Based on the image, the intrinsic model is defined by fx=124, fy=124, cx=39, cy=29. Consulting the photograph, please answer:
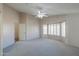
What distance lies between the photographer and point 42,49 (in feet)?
12.3

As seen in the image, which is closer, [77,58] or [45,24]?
[77,58]

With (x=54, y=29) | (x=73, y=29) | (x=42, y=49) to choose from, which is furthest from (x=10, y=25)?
(x=73, y=29)

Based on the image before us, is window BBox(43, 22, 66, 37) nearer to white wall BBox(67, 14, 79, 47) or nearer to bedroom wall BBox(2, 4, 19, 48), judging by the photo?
white wall BBox(67, 14, 79, 47)

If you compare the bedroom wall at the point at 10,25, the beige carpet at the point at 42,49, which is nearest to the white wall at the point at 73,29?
the beige carpet at the point at 42,49

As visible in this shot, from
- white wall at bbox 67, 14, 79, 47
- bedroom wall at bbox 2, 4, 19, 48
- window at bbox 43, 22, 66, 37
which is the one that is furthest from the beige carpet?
bedroom wall at bbox 2, 4, 19, 48

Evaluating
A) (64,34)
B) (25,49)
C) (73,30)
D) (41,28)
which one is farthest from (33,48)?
(73,30)

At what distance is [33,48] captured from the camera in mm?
3838

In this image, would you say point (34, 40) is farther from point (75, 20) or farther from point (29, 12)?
point (75, 20)

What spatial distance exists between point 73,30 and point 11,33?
248 centimetres

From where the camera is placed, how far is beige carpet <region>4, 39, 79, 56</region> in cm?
346

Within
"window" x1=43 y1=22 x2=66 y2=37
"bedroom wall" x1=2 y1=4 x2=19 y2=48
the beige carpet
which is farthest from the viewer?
"bedroom wall" x1=2 y1=4 x2=19 y2=48

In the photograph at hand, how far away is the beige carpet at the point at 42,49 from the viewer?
11.4 feet

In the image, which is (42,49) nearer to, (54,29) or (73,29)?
(54,29)

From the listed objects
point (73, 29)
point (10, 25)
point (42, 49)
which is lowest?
point (42, 49)
